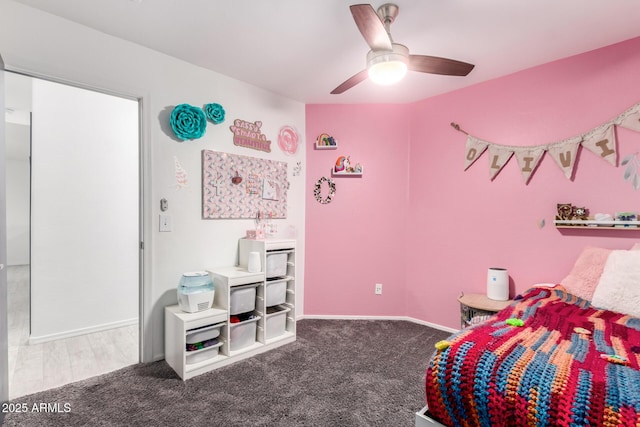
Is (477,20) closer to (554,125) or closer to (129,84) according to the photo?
(554,125)

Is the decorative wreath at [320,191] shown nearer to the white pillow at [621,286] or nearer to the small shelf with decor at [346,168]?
the small shelf with decor at [346,168]

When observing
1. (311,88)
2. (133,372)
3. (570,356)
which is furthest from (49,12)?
(570,356)

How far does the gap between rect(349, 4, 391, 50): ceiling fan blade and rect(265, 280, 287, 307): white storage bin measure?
1997 mm

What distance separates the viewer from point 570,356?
1.21 m

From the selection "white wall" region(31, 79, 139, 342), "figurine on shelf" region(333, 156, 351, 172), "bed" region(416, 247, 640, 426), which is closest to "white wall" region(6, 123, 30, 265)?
"white wall" region(31, 79, 139, 342)

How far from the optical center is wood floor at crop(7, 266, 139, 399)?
7.00 ft

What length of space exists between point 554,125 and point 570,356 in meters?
2.05

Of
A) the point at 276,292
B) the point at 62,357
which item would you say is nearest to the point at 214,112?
the point at 276,292

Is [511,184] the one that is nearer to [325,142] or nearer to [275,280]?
[325,142]

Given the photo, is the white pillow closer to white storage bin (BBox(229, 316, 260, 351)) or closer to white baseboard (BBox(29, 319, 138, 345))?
white storage bin (BBox(229, 316, 260, 351))

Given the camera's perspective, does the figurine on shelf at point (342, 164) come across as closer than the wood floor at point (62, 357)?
No

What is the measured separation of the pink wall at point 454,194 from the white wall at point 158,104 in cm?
101

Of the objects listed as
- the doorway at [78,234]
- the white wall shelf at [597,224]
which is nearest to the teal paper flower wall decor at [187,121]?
the doorway at [78,234]

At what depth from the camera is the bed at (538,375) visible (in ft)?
3.14
